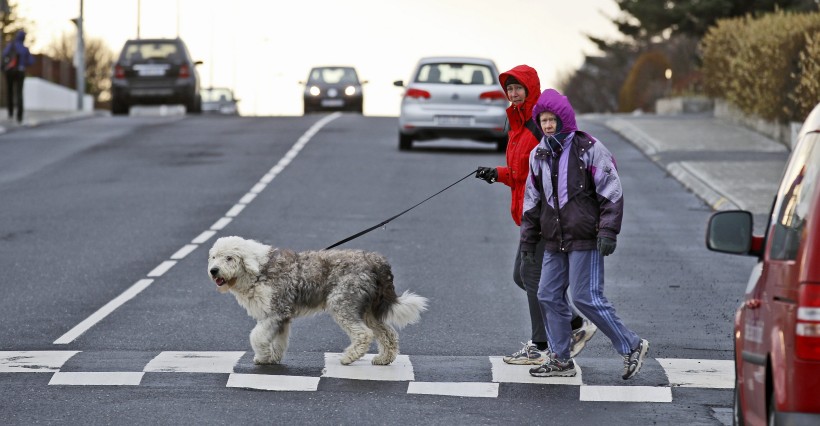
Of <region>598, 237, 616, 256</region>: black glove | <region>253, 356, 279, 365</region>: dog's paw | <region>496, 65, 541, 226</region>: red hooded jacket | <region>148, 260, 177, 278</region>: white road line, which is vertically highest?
<region>496, 65, 541, 226</region>: red hooded jacket

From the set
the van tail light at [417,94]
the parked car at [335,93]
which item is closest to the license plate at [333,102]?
the parked car at [335,93]

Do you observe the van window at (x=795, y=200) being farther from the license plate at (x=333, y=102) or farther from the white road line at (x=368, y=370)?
the license plate at (x=333, y=102)

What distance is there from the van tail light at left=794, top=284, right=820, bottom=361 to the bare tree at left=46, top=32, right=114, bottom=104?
448ft

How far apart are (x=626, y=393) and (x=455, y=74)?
823 inches

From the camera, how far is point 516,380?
33.0 ft

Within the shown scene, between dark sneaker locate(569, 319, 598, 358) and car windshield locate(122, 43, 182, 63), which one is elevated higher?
dark sneaker locate(569, 319, 598, 358)

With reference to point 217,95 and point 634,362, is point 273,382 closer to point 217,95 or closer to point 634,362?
point 634,362

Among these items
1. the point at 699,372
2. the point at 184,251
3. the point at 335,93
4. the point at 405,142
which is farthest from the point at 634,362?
the point at 335,93

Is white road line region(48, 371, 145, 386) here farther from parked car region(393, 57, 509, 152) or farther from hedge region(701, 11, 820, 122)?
parked car region(393, 57, 509, 152)

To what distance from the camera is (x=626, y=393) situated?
952cm

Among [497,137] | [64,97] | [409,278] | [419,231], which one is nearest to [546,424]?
[409,278]

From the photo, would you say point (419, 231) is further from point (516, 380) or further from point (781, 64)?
point (781, 64)

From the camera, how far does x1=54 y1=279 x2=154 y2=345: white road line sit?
38.7ft

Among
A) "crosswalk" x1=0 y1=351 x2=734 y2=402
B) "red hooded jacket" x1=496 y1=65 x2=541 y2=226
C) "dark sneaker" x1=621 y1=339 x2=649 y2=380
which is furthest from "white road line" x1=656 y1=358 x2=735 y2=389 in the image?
"red hooded jacket" x1=496 y1=65 x2=541 y2=226
